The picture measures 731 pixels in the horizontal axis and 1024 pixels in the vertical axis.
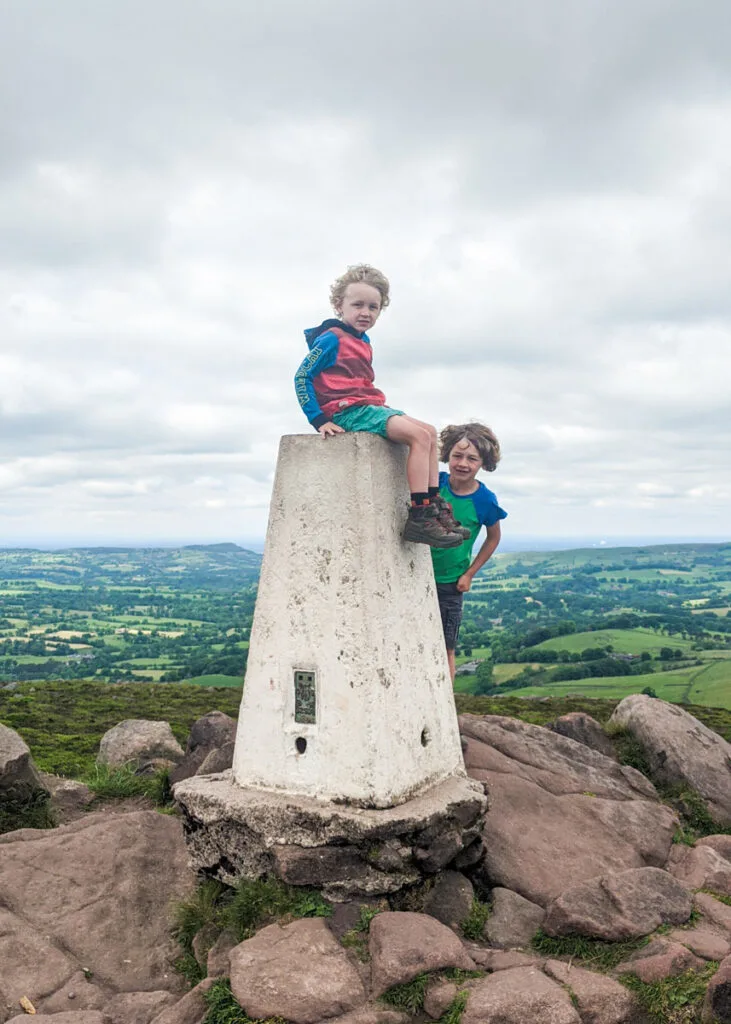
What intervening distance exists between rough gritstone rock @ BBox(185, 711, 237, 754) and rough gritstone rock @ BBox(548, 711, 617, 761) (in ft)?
20.7

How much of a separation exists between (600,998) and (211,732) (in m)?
10.2

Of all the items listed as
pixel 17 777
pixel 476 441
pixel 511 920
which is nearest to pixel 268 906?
pixel 511 920

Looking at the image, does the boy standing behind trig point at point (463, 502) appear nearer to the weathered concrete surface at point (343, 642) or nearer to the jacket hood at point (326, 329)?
the weathered concrete surface at point (343, 642)

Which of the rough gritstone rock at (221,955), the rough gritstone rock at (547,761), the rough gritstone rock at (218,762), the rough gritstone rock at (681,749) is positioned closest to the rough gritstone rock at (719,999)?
the rough gritstone rock at (221,955)

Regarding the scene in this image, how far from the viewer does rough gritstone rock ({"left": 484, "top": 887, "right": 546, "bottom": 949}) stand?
762cm

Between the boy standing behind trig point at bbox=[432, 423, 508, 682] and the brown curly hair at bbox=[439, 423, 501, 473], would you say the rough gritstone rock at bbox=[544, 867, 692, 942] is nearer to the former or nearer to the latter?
the boy standing behind trig point at bbox=[432, 423, 508, 682]

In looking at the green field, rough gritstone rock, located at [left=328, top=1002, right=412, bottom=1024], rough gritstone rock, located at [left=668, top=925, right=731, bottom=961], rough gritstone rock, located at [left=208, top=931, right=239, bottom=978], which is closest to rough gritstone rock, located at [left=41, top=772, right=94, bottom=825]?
rough gritstone rock, located at [left=208, top=931, right=239, bottom=978]

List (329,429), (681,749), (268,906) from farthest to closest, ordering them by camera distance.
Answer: (681,749)
(329,429)
(268,906)

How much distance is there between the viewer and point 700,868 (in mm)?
9148

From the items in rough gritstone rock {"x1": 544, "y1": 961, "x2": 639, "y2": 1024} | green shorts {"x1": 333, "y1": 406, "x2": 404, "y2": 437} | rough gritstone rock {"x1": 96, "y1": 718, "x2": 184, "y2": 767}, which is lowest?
rough gritstone rock {"x1": 96, "y1": 718, "x2": 184, "y2": 767}

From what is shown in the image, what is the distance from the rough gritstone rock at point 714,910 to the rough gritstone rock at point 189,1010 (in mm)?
5074

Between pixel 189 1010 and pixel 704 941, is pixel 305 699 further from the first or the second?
pixel 704 941

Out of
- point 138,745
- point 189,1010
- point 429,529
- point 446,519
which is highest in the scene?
point 446,519

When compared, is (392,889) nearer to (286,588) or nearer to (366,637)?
(366,637)
